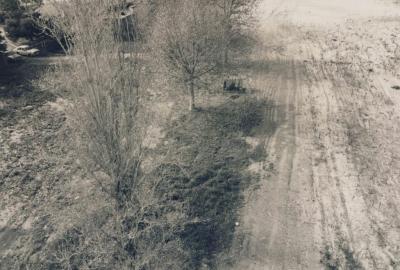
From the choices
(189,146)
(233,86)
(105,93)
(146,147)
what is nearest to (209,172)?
(189,146)

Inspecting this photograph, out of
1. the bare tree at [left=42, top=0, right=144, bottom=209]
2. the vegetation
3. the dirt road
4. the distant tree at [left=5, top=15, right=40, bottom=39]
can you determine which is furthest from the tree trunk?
the distant tree at [left=5, top=15, right=40, bottom=39]

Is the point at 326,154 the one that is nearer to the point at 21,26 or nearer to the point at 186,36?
the point at 186,36

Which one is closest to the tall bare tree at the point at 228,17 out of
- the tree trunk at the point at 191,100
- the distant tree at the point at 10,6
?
the tree trunk at the point at 191,100

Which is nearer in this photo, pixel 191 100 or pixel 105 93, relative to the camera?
pixel 105 93

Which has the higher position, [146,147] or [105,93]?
[105,93]

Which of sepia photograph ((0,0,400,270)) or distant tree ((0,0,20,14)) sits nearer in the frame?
sepia photograph ((0,0,400,270))

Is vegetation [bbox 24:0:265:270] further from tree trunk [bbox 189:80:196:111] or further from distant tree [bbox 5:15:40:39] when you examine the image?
distant tree [bbox 5:15:40:39]

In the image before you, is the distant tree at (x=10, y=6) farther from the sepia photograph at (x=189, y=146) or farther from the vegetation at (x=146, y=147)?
the vegetation at (x=146, y=147)
